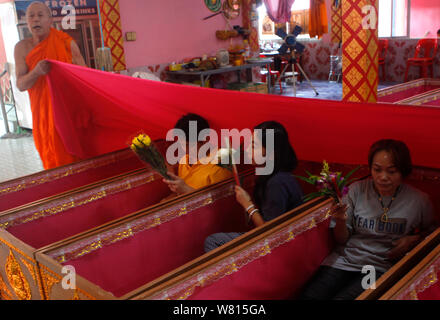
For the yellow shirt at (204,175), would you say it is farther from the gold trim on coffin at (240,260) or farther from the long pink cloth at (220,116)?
the gold trim on coffin at (240,260)

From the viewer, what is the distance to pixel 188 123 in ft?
8.26

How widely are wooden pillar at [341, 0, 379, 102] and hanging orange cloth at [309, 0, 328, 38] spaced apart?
15.2 ft

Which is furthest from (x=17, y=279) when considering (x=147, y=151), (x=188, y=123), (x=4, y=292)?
(x=188, y=123)

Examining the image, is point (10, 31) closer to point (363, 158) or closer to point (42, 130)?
point (42, 130)

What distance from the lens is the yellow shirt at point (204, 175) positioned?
2371 mm

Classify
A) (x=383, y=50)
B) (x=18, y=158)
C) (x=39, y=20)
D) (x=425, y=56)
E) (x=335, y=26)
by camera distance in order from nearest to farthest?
(x=39, y=20), (x=18, y=158), (x=425, y=56), (x=383, y=50), (x=335, y=26)

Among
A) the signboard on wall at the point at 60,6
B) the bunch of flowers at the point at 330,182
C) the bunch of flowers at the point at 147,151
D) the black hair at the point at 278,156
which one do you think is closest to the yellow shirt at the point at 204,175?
the bunch of flowers at the point at 147,151

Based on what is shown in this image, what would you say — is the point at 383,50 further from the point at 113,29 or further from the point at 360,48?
the point at 360,48

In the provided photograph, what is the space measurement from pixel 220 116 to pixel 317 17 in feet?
20.1

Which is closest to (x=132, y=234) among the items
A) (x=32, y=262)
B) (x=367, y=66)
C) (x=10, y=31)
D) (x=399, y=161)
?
(x=32, y=262)

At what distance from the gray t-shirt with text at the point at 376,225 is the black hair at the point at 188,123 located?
0.97 metres

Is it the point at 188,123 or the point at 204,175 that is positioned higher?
the point at 188,123

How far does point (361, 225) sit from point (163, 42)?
16.3 feet

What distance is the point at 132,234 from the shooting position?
184 cm
